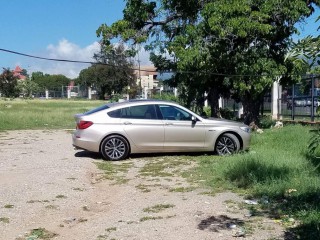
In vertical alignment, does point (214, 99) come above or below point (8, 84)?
below

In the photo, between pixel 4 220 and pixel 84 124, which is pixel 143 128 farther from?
pixel 4 220

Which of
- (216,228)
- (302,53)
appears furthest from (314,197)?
(302,53)

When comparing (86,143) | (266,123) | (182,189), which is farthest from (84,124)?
(266,123)

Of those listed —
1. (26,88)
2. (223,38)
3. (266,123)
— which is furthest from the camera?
(26,88)

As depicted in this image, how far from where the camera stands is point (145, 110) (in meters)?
12.7

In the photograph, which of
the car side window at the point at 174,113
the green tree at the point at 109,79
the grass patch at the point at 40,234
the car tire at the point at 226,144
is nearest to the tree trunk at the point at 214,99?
the car tire at the point at 226,144

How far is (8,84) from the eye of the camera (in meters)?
80.1

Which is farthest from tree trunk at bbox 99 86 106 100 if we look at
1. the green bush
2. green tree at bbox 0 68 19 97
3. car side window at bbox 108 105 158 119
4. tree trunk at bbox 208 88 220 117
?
car side window at bbox 108 105 158 119

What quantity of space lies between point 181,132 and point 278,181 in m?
4.56

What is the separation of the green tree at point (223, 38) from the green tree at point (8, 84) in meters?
63.0

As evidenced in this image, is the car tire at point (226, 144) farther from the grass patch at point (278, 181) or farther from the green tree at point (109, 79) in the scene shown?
the green tree at point (109, 79)

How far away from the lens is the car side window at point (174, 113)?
500 inches

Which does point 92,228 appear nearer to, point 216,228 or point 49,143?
point 216,228

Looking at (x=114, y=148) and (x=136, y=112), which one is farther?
(x=136, y=112)
